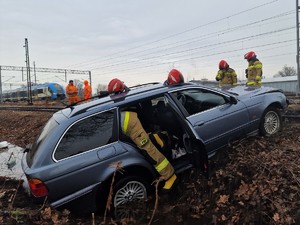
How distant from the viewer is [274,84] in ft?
175

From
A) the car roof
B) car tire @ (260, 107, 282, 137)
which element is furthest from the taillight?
car tire @ (260, 107, 282, 137)

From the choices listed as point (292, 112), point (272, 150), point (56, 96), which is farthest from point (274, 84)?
point (272, 150)

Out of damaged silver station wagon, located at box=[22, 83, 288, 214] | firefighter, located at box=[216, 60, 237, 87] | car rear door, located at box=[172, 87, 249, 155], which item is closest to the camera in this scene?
damaged silver station wagon, located at box=[22, 83, 288, 214]

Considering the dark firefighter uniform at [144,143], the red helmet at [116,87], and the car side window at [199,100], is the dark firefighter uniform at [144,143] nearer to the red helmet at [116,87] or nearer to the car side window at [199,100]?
the red helmet at [116,87]

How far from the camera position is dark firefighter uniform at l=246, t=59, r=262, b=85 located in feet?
29.7

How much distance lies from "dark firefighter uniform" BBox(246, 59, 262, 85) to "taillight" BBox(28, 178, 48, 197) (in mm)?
7015

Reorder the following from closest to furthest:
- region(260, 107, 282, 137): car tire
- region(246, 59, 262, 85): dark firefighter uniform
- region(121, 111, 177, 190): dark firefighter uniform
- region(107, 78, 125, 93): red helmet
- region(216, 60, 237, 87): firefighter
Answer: region(121, 111, 177, 190): dark firefighter uniform → region(107, 78, 125, 93): red helmet → region(260, 107, 282, 137): car tire → region(246, 59, 262, 85): dark firefighter uniform → region(216, 60, 237, 87): firefighter

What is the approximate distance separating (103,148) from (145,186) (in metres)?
0.81

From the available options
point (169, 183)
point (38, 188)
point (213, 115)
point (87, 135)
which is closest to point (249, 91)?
point (213, 115)

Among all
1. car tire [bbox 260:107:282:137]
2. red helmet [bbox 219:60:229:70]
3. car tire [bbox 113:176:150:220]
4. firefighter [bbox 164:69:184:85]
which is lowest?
car tire [bbox 113:176:150:220]

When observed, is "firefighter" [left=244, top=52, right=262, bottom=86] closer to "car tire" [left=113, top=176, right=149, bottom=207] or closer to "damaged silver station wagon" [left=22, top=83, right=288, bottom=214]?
"damaged silver station wagon" [left=22, top=83, right=288, bottom=214]

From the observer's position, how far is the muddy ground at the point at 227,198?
11.8ft

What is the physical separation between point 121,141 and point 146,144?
35 centimetres

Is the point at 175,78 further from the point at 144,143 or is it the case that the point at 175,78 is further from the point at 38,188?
the point at 38,188
